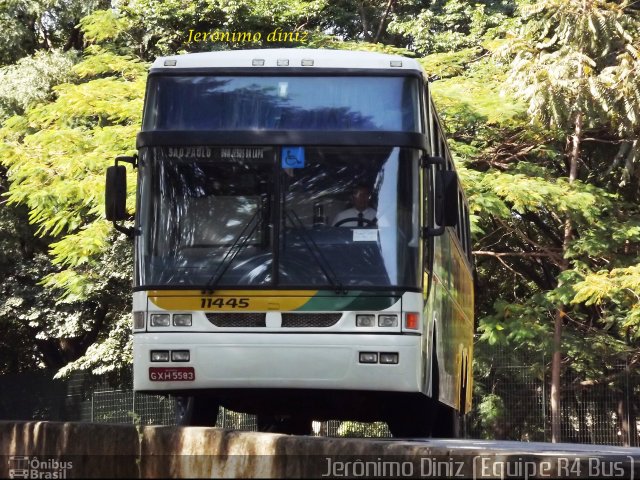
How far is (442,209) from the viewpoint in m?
11.9

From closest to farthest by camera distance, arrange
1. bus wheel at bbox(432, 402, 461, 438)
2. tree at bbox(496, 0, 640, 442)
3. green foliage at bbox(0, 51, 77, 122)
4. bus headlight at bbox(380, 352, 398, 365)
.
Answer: bus headlight at bbox(380, 352, 398, 365)
bus wheel at bbox(432, 402, 461, 438)
tree at bbox(496, 0, 640, 442)
green foliage at bbox(0, 51, 77, 122)

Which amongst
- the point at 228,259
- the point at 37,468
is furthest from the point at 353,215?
the point at 37,468

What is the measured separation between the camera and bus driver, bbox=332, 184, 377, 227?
456 inches

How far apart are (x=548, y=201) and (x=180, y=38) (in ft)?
30.6

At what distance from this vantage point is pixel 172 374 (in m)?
11.5

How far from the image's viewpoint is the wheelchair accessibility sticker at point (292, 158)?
11828 mm

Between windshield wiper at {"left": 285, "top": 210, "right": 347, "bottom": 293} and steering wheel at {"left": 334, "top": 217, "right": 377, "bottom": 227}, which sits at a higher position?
steering wheel at {"left": 334, "top": 217, "right": 377, "bottom": 227}

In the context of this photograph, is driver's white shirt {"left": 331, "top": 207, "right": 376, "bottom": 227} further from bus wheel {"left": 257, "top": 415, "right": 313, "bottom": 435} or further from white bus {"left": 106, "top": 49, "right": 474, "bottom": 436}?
bus wheel {"left": 257, "top": 415, "right": 313, "bottom": 435}

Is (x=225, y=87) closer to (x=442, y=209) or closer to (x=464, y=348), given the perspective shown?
(x=442, y=209)

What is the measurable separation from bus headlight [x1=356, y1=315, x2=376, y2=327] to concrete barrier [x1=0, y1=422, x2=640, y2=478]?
10.1 feet

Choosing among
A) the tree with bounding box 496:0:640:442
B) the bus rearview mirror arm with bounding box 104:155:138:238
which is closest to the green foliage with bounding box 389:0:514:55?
the tree with bounding box 496:0:640:442

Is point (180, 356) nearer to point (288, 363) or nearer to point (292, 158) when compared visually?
point (288, 363)

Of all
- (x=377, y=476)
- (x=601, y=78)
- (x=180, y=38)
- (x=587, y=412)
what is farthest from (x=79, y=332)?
(x=377, y=476)

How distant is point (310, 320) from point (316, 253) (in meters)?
0.57
